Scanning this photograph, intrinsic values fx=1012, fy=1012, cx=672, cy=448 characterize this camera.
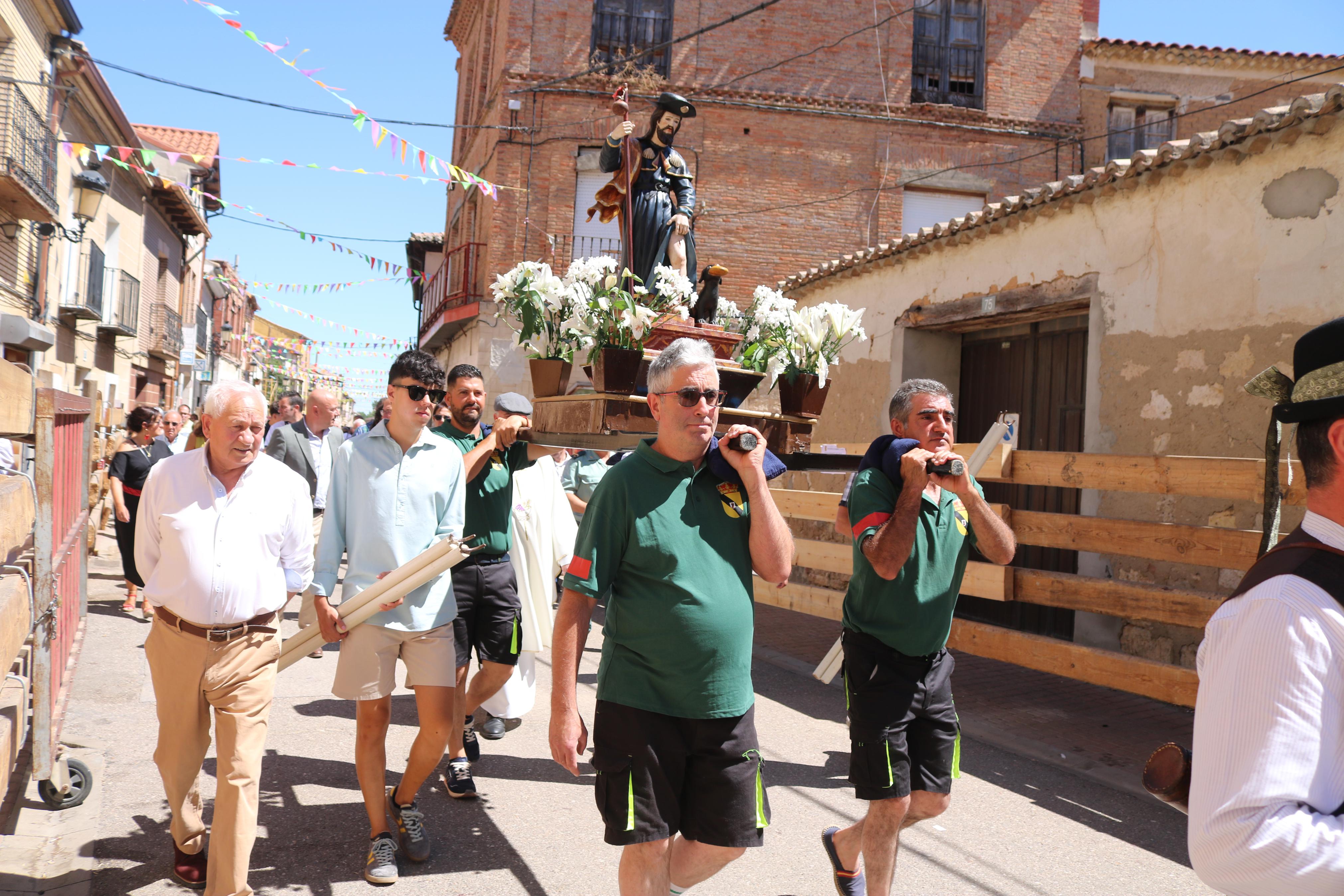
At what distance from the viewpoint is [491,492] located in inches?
202

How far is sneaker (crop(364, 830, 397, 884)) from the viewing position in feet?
12.7

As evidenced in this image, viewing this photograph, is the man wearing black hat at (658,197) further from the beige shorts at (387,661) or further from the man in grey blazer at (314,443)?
the man in grey blazer at (314,443)

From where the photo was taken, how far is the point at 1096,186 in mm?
8758

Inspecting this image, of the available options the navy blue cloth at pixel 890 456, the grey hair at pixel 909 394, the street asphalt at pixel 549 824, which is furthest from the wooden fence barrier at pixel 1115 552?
the navy blue cloth at pixel 890 456

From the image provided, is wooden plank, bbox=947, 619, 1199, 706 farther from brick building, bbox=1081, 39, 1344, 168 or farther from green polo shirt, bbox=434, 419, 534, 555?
brick building, bbox=1081, 39, 1344, 168

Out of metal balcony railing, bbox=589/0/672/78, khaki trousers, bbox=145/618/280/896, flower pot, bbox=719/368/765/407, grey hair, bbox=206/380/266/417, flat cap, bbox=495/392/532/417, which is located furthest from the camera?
metal balcony railing, bbox=589/0/672/78

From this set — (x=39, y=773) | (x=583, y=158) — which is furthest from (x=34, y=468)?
(x=583, y=158)

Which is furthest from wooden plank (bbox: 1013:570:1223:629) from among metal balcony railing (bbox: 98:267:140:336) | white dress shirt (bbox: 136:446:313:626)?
metal balcony railing (bbox: 98:267:140:336)

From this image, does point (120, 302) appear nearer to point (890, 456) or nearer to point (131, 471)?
point (131, 471)

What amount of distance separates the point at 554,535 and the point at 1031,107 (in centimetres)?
1689

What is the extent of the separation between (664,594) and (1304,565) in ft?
5.82

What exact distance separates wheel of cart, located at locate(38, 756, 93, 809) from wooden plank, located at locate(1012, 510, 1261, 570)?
218 inches

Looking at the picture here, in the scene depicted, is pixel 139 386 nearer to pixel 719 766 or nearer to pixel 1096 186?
pixel 1096 186

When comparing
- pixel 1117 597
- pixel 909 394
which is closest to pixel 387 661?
pixel 909 394
